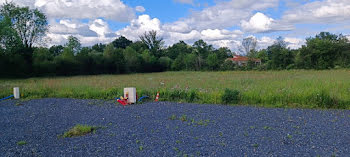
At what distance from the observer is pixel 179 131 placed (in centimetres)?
572

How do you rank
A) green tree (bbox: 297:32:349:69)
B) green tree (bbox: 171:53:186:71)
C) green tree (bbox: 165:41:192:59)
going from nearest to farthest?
green tree (bbox: 297:32:349:69) < green tree (bbox: 171:53:186:71) < green tree (bbox: 165:41:192:59)

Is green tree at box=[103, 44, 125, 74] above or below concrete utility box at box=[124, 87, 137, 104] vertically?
above

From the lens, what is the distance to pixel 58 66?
1231 inches

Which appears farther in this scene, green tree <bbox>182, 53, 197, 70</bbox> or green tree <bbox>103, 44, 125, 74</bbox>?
green tree <bbox>182, 53, 197, 70</bbox>

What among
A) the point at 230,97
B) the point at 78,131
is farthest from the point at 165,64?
the point at 78,131

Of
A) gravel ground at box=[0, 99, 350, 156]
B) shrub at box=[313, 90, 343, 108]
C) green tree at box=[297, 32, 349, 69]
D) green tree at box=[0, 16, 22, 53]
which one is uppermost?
green tree at box=[0, 16, 22, 53]

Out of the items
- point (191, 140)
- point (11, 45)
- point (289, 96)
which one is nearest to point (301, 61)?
point (289, 96)

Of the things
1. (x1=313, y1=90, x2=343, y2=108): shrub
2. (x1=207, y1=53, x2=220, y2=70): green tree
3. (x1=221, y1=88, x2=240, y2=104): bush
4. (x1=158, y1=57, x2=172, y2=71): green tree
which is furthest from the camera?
(x1=158, y1=57, x2=172, y2=71): green tree

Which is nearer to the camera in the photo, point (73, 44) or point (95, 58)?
point (95, 58)

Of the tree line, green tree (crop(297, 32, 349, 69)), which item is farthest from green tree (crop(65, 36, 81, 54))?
green tree (crop(297, 32, 349, 69))

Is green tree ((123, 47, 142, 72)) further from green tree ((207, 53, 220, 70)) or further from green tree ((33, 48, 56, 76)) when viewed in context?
green tree ((207, 53, 220, 70))

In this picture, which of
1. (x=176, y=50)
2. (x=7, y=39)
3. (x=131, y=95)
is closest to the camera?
(x=131, y=95)

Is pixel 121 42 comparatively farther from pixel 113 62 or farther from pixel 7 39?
pixel 7 39

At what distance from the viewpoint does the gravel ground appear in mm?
4480
